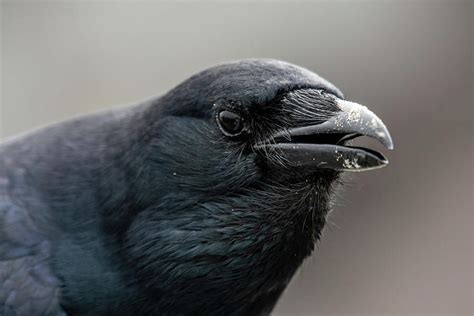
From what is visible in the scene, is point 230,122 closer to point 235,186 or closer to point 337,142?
point 235,186

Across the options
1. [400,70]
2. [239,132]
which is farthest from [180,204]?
[400,70]

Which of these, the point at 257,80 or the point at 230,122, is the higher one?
the point at 257,80

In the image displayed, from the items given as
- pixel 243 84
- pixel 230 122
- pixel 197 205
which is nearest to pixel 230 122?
pixel 230 122

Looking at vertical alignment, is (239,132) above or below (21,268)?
above

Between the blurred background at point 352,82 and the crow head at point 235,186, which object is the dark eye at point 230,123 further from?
the blurred background at point 352,82

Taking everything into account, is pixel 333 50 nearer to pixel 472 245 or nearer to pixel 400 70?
pixel 400 70

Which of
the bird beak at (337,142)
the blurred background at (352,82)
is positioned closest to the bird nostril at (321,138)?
the bird beak at (337,142)

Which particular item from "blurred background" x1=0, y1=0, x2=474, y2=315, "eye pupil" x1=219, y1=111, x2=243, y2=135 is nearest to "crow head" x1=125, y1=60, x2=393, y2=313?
"eye pupil" x1=219, y1=111, x2=243, y2=135
